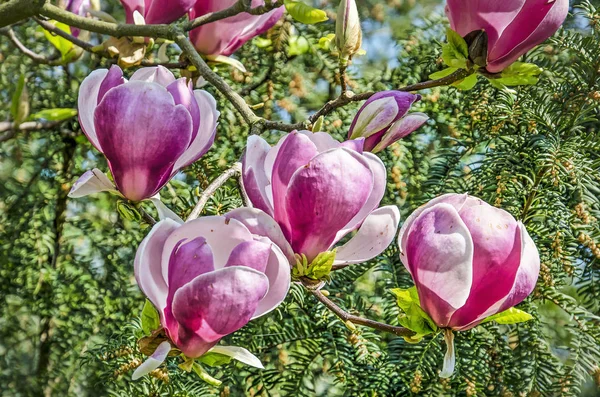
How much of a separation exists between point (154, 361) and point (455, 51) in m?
0.25

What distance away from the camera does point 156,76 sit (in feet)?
1.36

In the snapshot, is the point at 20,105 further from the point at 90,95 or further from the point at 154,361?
the point at 154,361

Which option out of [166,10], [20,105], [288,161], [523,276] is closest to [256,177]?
[288,161]

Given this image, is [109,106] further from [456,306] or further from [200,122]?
[456,306]

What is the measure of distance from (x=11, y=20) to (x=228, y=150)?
221 millimetres

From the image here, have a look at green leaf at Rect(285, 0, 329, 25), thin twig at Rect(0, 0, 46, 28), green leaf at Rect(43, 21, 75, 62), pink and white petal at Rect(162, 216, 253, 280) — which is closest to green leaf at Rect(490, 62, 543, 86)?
green leaf at Rect(285, 0, 329, 25)

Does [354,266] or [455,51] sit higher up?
[455,51]

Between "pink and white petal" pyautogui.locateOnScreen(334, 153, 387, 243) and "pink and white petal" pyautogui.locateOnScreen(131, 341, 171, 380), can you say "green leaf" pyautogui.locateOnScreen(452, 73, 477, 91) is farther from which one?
"pink and white petal" pyautogui.locateOnScreen(131, 341, 171, 380)

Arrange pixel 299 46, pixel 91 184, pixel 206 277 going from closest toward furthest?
pixel 206 277
pixel 91 184
pixel 299 46

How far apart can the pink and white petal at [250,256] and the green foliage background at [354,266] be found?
0.14 m

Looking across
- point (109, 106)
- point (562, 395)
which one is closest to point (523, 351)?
point (562, 395)

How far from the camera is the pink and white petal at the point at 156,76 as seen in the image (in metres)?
0.41

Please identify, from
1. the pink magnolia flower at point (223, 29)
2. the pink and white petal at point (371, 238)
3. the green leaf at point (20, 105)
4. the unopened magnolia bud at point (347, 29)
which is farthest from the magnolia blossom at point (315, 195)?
the green leaf at point (20, 105)

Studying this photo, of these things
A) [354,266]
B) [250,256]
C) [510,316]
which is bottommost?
[354,266]
